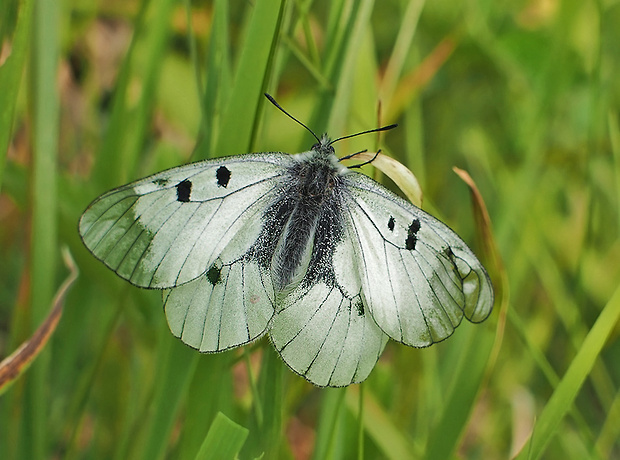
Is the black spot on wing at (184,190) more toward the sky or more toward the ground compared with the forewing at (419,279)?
more toward the sky

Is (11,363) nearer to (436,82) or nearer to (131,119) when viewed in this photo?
(131,119)

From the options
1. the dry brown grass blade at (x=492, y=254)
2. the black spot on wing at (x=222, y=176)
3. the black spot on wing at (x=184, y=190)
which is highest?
the black spot on wing at (x=222, y=176)

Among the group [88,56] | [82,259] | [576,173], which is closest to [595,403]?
[576,173]

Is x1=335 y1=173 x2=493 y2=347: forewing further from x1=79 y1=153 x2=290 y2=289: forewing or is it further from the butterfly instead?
x1=79 y1=153 x2=290 y2=289: forewing

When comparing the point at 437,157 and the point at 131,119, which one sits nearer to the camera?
the point at 131,119

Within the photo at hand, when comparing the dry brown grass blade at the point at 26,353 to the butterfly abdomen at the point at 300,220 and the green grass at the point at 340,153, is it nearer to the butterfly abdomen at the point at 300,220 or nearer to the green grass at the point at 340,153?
the green grass at the point at 340,153

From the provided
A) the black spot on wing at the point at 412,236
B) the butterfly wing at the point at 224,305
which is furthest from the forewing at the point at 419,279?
the butterfly wing at the point at 224,305

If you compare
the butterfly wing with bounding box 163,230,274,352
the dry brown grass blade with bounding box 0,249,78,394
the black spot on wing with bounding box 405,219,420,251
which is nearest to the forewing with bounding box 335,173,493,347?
the black spot on wing with bounding box 405,219,420,251
